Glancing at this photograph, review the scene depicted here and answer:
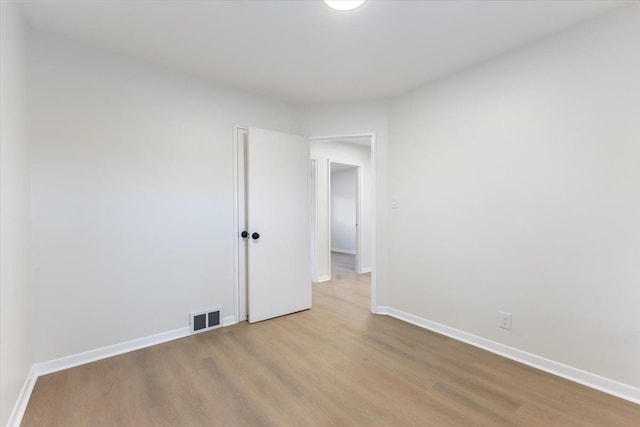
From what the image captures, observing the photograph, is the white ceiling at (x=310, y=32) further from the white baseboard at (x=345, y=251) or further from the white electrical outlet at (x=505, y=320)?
the white baseboard at (x=345, y=251)

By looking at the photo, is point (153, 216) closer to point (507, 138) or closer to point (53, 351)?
point (53, 351)

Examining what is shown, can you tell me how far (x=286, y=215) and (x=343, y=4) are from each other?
2.04 metres

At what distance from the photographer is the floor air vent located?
8.84ft

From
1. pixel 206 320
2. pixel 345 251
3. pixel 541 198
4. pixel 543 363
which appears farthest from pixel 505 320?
pixel 345 251

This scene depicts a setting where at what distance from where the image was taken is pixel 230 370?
2092 mm

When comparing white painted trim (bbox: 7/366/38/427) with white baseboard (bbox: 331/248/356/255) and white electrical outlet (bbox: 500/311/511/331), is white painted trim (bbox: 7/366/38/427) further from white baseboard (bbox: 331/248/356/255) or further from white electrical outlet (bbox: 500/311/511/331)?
white baseboard (bbox: 331/248/356/255)

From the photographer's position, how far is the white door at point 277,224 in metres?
2.99

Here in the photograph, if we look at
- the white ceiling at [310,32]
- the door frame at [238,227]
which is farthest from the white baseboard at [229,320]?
the white ceiling at [310,32]

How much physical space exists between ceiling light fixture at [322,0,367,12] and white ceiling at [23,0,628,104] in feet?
0.17

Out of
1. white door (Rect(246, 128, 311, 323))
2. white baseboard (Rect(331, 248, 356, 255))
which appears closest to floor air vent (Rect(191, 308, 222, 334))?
white door (Rect(246, 128, 311, 323))

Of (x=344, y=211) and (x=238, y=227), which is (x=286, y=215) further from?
(x=344, y=211)

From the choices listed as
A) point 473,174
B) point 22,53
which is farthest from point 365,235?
point 22,53

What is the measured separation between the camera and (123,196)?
234cm

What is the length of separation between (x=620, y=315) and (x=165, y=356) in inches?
126
